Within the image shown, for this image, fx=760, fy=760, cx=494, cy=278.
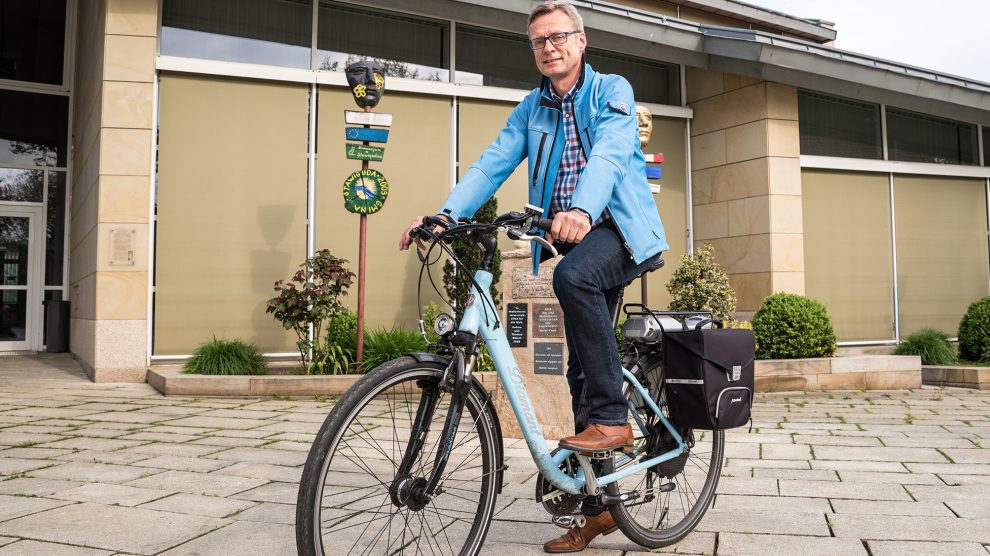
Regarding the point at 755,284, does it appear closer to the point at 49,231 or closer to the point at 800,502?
the point at 800,502

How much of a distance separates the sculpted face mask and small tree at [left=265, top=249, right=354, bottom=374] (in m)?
1.74

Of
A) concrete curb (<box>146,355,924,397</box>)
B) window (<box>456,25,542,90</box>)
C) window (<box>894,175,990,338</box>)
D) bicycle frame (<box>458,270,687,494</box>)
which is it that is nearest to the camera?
bicycle frame (<box>458,270,687,494</box>)

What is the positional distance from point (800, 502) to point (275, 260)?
7.12m

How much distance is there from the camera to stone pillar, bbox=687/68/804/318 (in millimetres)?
10672

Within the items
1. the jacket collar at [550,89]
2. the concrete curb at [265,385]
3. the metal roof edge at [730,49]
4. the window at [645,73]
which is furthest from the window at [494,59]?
the jacket collar at [550,89]

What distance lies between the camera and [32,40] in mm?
13039

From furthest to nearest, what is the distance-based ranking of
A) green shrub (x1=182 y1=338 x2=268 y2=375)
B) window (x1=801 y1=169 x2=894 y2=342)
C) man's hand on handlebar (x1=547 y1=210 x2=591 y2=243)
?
window (x1=801 y1=169 x2=894 y2=342), green shrub (x1=182 y1=338 x2=268 y2=375), man's hand on handlebar (x1=547 y1=210 x2=591 y2=243)

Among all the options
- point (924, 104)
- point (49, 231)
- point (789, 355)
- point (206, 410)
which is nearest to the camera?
point (206, 410)

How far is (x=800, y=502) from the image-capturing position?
3627 millimetres

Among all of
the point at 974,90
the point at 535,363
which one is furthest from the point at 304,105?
the point at 974,90

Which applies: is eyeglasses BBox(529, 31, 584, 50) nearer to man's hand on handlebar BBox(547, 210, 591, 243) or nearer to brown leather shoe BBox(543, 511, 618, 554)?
man's hand on handlebar BBox(547, 210, 591, 243)

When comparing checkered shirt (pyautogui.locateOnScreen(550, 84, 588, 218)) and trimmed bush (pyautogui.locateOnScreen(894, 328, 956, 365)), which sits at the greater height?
checkered shirt (pyautogui.locateOnScreen(550, 84, 588, 218))

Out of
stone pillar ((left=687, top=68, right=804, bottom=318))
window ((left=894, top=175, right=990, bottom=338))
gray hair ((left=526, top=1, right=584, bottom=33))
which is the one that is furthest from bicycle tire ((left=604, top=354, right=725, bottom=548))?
window ((left=894, top=175, right=990, bottom=338))

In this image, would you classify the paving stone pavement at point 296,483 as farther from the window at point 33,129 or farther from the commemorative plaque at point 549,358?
the window at point 33,129
